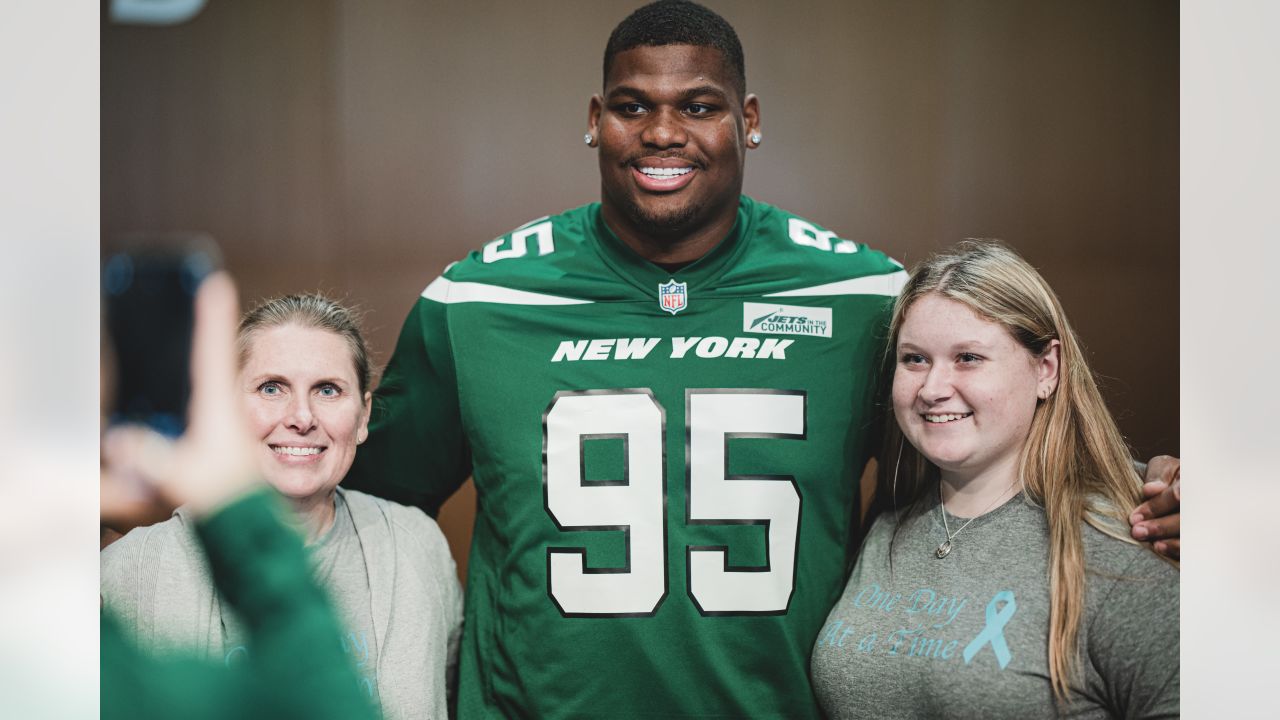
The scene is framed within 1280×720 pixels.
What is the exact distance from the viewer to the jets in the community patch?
141 centimetres

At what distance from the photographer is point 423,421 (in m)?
1.47

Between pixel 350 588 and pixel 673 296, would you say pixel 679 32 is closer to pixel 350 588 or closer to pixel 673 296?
pixel 673 296

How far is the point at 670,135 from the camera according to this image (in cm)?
136

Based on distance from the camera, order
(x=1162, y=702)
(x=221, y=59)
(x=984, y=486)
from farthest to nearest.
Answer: (x=221, y=59), (x=984, y=486), (x=1162, y=702)

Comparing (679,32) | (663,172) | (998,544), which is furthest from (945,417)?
(679,32)

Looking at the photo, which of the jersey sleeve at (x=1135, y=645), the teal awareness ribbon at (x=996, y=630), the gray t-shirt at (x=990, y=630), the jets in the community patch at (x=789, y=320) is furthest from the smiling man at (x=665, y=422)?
the jersey sleeve at (x=1135, y=645)

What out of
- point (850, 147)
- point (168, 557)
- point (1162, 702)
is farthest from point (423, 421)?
point (1162, 702)

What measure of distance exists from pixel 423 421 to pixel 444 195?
36 centimetres

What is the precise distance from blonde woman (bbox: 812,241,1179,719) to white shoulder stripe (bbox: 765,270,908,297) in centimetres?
11

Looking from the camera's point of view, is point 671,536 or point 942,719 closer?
point 942,719

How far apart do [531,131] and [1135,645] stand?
1074 millimetres

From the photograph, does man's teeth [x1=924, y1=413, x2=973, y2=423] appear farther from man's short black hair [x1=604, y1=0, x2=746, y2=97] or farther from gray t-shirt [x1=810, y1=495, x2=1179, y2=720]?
man's short black hair [x1=604, y1=0, x2=746, y2=97]

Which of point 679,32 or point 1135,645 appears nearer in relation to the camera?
point 1135,645

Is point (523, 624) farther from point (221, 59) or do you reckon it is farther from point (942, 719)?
point (221, 59)
